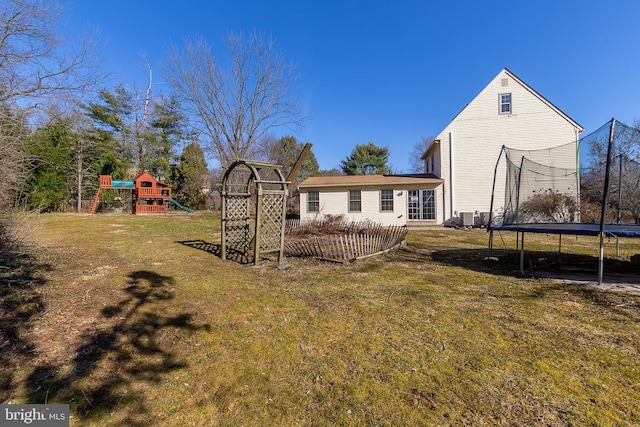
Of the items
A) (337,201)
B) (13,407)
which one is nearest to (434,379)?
(13,407)

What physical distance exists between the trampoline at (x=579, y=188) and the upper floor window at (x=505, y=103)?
14.4 ft

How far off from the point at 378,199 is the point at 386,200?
447 millimetres

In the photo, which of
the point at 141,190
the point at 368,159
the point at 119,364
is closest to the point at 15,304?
the point at 119,364

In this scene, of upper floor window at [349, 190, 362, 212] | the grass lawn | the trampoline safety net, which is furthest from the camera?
upper floor window at [349, 190, 362, 212]

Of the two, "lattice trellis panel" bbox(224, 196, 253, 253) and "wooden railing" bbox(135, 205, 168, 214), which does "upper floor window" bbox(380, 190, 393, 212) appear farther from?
"wooden railing" bbox(135, 205, 168, 214)

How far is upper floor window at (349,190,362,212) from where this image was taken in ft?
52.6

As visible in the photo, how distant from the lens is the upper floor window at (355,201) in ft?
52.6

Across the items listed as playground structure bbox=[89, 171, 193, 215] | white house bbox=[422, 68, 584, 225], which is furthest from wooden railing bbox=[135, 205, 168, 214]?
white house bbox=[422, 68, 584, 225]

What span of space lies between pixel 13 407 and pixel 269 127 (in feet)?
64.6

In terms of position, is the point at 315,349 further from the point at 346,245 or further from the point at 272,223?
the point at 272,223

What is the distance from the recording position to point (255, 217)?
636 centimetres

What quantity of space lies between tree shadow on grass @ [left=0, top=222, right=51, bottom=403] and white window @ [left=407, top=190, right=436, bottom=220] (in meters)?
14.7

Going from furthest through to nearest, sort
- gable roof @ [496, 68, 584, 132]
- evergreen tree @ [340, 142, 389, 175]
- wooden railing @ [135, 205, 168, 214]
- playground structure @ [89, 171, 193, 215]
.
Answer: evergreen tree @ [340, 142, 389, 175]
wooden railing @ [135, 205, 168, 214]
playground structure @ [89, 171, 193, 215]
gable roof @ [496, 68, 584, 132]

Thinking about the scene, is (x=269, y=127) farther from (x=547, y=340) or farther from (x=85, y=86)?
(x=547, y=340)
